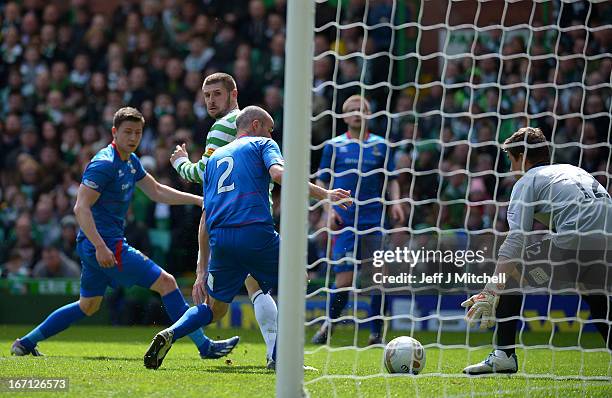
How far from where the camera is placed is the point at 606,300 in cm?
592

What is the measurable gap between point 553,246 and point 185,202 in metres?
2.79

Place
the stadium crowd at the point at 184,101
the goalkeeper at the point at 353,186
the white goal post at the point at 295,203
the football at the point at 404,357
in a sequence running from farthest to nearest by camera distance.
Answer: the stadium crowd at the point at 184,101
the goalkeeper at the point at 353,186
the football at the point at 404,357
the white goal post at the point at 295,203

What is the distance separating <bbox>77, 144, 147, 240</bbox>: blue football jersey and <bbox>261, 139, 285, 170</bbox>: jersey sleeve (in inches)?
67.4

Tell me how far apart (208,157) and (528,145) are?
2.07 m

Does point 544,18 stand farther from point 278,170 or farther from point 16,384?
point 16,384

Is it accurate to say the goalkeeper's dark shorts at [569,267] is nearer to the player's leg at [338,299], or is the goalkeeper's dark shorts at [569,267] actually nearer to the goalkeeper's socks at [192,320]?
the goalkeeper's socks at [192,320]

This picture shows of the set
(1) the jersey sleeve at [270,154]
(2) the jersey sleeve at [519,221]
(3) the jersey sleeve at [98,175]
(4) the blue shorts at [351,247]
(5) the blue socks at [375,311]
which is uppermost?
(1) the jersey sleeve at [270,154]

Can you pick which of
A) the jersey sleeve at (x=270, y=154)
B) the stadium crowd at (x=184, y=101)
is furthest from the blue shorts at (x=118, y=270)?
the stadium crowd at (x=184, y=101)

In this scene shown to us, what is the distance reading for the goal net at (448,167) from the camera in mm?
8172

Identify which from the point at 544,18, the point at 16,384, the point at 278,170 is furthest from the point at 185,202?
the point at 544,18

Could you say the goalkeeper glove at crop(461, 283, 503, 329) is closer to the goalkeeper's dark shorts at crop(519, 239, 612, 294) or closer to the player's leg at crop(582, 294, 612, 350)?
the goalkeeper's dark shorts at crop(519, 239, 612, 294)

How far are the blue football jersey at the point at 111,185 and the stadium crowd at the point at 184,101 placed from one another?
3.54 meters

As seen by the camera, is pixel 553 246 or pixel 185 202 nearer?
pixel 553 246

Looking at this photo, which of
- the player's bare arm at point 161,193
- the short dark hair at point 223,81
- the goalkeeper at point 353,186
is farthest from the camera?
the goalkeeper at point 353,186
